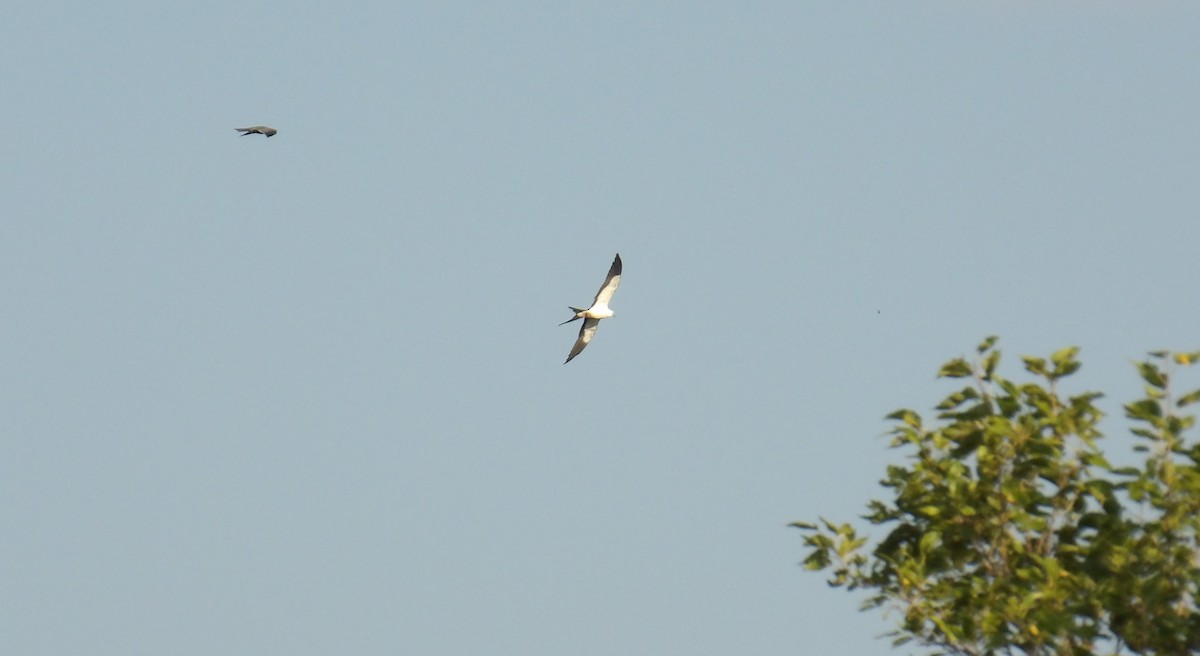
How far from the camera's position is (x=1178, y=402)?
60.3ft

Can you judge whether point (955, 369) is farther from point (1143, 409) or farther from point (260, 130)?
point (260, 130)

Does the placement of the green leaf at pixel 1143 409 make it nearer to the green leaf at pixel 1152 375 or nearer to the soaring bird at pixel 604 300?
the green leaf at pixel 1152 375

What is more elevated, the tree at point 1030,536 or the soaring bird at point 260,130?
the soaring bird at point 260,130

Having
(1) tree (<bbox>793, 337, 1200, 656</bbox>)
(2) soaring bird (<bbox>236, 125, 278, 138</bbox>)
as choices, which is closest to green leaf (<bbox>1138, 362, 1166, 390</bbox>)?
(1) tree (<bbox>793, 337, 1200, 656</bbox>)

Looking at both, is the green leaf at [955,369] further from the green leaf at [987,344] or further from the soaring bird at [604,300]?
the soaring bird at [604,300]

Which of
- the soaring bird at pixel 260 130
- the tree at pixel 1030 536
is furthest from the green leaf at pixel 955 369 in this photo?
the soaring bird at pixel 260 130

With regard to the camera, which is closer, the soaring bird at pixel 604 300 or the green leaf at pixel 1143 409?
the green leaf at pixel 1143 409

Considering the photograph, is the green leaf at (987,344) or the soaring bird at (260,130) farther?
the soaring bird at (260,130)

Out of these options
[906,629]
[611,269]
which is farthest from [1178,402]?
[611,269]

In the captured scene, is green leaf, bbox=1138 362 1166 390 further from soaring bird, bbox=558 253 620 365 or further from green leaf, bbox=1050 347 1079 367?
soaring bird, bbox=558 253 620 365

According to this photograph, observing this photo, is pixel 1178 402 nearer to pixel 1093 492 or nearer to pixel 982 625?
pixel 1093 492

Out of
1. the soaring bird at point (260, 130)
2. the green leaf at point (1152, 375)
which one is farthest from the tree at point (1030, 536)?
the soaring bird at point (260, 130)

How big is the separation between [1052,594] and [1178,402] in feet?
7.05

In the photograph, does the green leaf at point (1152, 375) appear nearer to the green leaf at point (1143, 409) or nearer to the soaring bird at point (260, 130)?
the green leaf at point (1143, 409)
